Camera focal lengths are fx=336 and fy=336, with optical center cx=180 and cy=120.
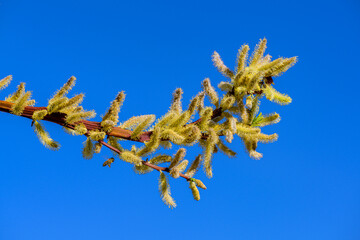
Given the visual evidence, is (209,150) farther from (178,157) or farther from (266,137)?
(266,137)

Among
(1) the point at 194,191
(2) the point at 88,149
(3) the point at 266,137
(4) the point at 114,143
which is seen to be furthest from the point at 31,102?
(3) the point at 266,137

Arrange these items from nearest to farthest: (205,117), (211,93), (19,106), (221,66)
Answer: (19,106), (205,117), (211,93), (221,66)

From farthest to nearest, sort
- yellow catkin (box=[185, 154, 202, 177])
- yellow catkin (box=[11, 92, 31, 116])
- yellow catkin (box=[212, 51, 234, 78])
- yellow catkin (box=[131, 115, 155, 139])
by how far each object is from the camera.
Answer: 1. yellow catkin (box=[212, 51, 234, 78])
2. yellow catkin (box=[185, 154, 202, 177])
3. yellow catkin (box=[131, 115, 155, 139])
4. yellow catkin (box=[11, 92, 31, 116])

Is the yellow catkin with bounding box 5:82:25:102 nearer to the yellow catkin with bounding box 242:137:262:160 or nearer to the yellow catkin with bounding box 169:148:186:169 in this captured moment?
the yellow catkin with bounding box 169:148:186:169

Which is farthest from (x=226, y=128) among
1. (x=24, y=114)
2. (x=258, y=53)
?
Result: (x=24, y=114)

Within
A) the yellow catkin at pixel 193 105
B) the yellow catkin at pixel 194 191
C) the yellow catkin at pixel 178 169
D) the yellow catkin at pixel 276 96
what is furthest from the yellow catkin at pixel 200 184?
the yellow catkin at pixel 276 96

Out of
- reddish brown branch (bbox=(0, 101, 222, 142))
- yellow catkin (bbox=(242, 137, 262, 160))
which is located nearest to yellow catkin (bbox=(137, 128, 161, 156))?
reddish brown branch (bbox=(0, 101, 222, 142))
